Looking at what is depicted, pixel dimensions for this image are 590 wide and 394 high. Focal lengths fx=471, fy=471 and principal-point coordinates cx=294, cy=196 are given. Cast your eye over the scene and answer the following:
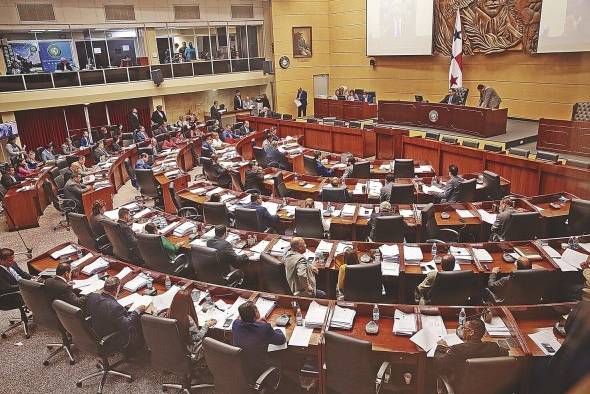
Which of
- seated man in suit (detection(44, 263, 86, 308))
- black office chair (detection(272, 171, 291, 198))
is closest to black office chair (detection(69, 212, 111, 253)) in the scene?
seated man in suit (detection(44, 263, 86, 308))

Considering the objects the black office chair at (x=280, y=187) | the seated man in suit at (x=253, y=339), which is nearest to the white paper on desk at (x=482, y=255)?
the seated man in suit at (x=253, y=339)

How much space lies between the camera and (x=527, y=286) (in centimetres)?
534

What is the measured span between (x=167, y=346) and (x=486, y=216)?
5313 mm

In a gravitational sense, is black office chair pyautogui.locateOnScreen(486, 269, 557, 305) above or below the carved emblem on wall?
below

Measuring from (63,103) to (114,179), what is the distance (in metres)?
5.83

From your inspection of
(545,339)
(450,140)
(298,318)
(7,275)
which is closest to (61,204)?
(7,275)

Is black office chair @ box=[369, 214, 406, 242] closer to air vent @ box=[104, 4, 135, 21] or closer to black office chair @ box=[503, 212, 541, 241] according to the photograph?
black office chair @ box=[503, 212, 541, 241]

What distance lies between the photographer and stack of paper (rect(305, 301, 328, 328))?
4.87 metres

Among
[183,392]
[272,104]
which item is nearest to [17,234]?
[183,392]

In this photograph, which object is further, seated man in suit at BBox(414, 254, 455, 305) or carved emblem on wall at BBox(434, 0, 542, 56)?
carved emblem on wall at BBox(434, 0, 542, 56)

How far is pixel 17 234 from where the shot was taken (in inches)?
419

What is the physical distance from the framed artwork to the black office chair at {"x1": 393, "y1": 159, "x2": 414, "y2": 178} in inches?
517

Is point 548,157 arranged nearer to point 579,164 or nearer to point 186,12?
point 579,164

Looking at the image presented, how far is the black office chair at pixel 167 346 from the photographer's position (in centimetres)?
463
